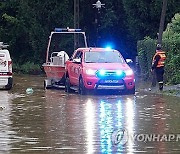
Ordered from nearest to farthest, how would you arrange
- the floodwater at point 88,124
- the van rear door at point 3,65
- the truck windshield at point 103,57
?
the floodwater at point 88,124 < the truck windshield at point 103,57 < the van rear door at point 3,65

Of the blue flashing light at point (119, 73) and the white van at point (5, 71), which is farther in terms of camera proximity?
the white van at point (5, 71)

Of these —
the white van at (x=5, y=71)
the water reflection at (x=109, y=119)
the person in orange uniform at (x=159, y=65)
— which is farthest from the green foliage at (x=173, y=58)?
the white van at (x=5, y=71)

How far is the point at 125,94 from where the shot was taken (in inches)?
976

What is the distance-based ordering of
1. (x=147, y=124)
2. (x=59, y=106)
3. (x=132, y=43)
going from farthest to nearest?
(x=132, y=43) < (x=59, y=106) < (x=147, y=124)

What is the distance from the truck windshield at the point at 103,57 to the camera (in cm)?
2573

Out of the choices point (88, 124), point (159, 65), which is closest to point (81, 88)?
point (159, 65)

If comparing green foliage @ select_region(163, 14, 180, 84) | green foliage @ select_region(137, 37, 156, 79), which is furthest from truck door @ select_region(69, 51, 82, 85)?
green foliage @ select_region(137, 37, 156, 79)

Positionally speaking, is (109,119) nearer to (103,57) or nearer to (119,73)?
(119,73)

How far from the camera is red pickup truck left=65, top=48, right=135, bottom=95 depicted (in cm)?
2438

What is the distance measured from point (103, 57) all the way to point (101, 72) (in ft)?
5.57

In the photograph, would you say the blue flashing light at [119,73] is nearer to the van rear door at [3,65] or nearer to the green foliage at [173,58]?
the green foliage at [173,58]

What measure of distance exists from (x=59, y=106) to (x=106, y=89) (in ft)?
16.7

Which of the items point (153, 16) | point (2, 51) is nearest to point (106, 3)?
point (153, 16)

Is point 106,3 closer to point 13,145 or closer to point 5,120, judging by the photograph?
point 5,120
